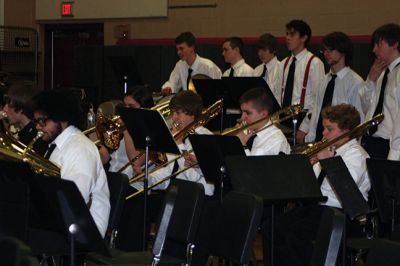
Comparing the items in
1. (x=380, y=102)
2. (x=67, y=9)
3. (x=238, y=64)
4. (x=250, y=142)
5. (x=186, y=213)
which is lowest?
(x=186, y=213)

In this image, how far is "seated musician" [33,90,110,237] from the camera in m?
4.79

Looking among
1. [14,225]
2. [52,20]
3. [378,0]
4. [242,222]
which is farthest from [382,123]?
[52,20]

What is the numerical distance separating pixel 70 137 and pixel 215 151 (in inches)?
42.8

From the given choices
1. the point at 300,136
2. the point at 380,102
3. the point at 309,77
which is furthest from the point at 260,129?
the point at 309,77

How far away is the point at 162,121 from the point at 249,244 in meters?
1.79

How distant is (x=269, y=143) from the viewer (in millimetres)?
6250

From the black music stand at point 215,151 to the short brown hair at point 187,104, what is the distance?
0.93 metres

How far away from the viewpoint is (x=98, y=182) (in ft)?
16.0

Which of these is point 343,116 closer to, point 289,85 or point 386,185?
point 386,185

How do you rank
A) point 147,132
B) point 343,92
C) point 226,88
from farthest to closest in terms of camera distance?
1. point 226,88
2. point 343,92
3. point 147,132

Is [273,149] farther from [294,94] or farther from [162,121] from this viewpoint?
[294,94]

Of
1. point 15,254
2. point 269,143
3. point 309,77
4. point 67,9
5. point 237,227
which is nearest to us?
point 15,254

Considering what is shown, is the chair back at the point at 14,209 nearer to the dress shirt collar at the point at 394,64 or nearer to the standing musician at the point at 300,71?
the dress shirt collar at the point at 394,64

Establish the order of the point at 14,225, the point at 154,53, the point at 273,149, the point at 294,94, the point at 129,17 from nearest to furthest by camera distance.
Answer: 1. the point at 14,225
2. the point at 273,149
3. the point at 294,94
4. the point at 154,53
5. the point at 129,17
